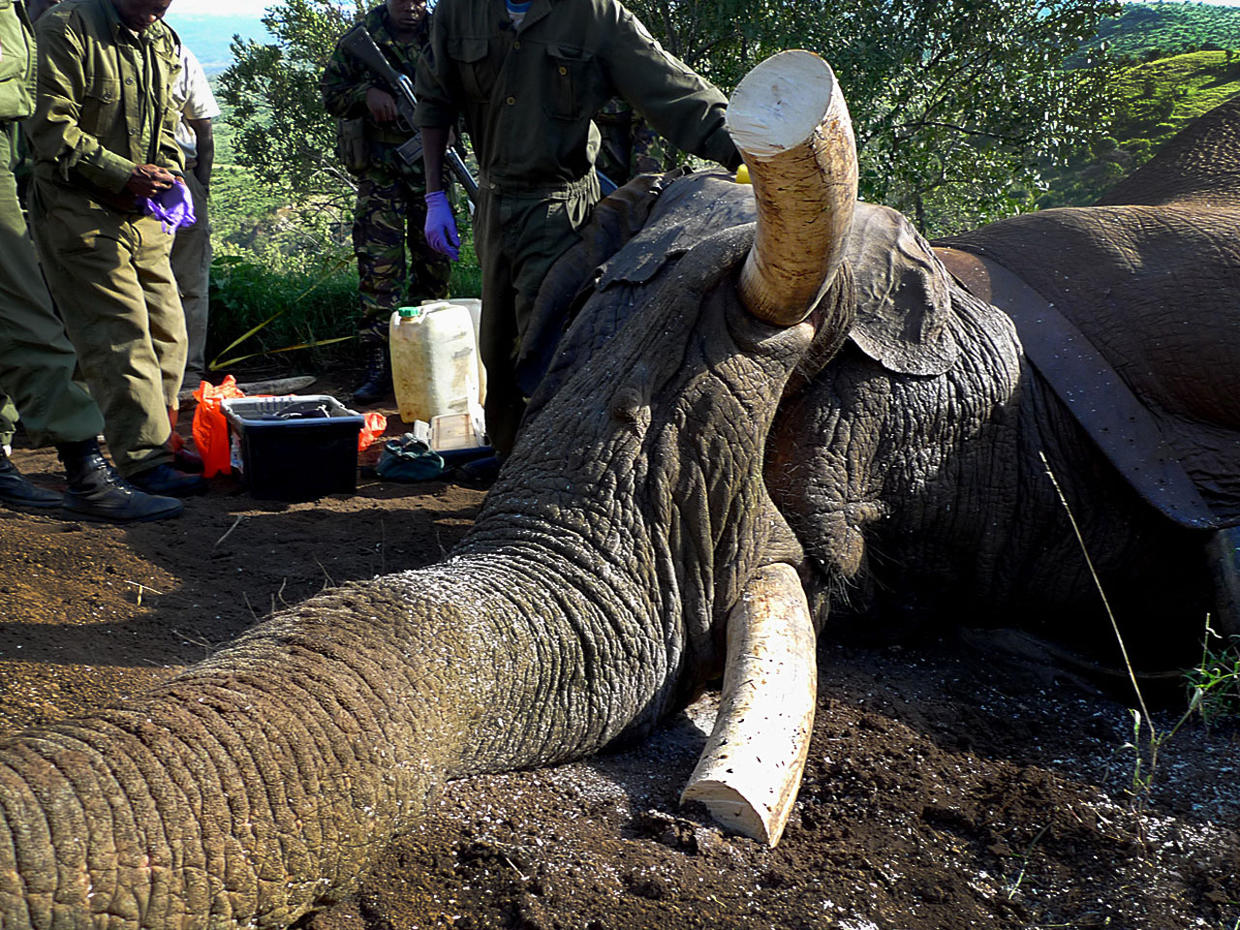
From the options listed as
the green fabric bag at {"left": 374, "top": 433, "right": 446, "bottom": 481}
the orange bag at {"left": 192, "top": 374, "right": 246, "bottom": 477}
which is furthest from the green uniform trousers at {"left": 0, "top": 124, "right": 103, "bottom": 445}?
the green fabric bag at {"left": 374, "top": 433, "right": 446, "bottom": 481}

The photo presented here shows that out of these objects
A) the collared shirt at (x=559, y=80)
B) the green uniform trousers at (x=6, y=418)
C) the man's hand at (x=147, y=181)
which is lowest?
the green uniform trousers at (x=6, y=418)

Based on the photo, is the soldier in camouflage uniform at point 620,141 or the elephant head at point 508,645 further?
the soldier in camouflage uniform at point 620,141

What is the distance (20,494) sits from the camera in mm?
5164

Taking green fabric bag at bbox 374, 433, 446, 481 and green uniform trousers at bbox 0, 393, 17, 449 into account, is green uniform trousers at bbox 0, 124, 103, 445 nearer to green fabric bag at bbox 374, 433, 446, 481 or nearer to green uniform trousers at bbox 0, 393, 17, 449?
green uniform trousers at bbox 0, 393, 17, 449

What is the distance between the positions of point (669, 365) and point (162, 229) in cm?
394

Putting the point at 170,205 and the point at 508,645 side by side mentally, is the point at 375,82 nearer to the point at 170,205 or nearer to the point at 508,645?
the point at 170,205

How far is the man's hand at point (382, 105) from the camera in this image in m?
7.79

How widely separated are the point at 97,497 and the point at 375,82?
3987 mm

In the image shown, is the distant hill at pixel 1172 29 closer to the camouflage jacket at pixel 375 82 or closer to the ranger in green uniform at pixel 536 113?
the camouflage jacket at pixel 375 82

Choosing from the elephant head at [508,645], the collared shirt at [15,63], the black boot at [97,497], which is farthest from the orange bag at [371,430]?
the elephant head at [508,645]

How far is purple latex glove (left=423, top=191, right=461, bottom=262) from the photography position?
18.6 ft

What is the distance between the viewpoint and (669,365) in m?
2.85

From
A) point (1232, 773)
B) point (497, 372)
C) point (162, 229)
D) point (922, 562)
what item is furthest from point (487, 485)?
point (1232, 773)

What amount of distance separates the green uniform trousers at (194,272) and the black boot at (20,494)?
2399 mm
